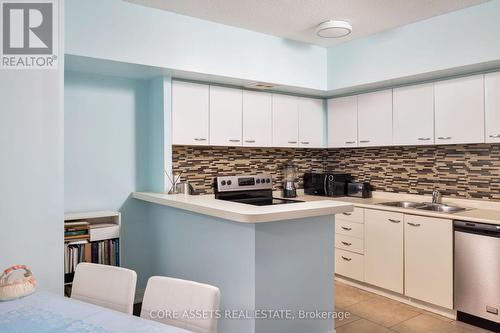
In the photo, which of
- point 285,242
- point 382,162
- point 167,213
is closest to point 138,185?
point 167,213

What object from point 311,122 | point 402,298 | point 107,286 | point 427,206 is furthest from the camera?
point 311,122

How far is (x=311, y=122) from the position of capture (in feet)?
15.2

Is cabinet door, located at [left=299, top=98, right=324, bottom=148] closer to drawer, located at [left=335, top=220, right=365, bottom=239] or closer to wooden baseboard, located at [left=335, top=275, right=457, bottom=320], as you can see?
drawer, located at [left=335, top=220, right=365, bottom=239]

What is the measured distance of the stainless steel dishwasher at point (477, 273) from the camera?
2.89 m

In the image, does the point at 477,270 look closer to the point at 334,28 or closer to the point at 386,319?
the point at 386,319

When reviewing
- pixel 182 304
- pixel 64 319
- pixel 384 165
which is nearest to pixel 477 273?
pixel 384 165

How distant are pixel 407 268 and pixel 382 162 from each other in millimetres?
1364

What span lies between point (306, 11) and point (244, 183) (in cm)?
183

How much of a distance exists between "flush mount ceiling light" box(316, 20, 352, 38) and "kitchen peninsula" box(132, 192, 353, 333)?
167cm

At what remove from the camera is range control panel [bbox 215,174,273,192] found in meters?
3.98

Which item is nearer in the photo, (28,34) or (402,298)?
(28,34)

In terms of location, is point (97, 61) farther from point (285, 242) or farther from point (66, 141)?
point (285, 242)

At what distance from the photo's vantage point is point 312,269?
103 inches

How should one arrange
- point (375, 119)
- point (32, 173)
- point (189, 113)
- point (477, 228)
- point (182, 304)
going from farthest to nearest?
point (375, 119)
point (189, 113)
point (477, 228)
point (32, 173)
point (182, 304)
